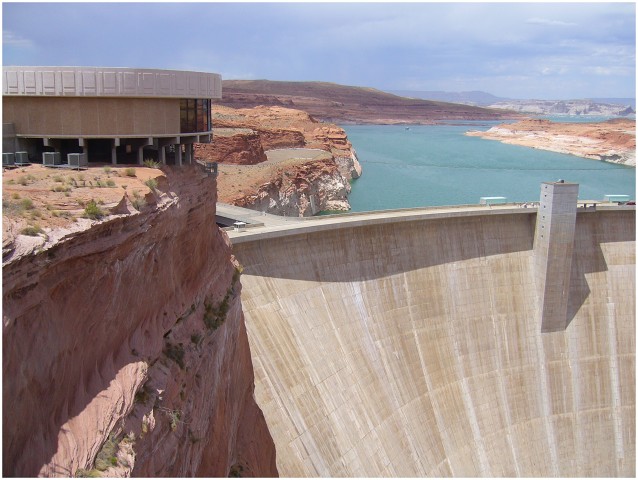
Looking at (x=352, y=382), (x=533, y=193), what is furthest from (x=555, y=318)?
(x=533, y=193)

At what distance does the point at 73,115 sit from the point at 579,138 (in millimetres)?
117887

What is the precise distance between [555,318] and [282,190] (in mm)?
25683

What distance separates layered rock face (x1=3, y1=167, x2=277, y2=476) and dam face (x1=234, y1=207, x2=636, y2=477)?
307 inches

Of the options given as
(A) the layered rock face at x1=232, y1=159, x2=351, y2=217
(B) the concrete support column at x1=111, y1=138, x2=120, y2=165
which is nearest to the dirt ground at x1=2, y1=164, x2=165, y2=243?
(B) the concrete support column at x1=111, y1=138, x2=120, y2=165

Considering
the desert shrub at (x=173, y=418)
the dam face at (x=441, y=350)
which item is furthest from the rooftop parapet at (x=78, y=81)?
the dam face at (x=441, y=350)

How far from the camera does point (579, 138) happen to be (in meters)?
116

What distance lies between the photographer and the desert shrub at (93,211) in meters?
7.79

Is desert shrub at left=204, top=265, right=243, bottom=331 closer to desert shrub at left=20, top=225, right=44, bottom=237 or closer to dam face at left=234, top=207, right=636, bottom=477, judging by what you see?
desert shrub at left=20, top=225, right=44, bottom=237

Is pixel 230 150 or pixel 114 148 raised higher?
pixel 114 148

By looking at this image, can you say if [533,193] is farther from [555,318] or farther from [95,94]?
[95,94]

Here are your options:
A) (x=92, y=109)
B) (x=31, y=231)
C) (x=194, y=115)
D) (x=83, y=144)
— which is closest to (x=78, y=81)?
(x=92, y=109)

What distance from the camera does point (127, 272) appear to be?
8469 mm

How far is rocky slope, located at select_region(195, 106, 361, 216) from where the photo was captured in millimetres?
45094

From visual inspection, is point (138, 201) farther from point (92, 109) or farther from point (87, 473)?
point (87, 473)
